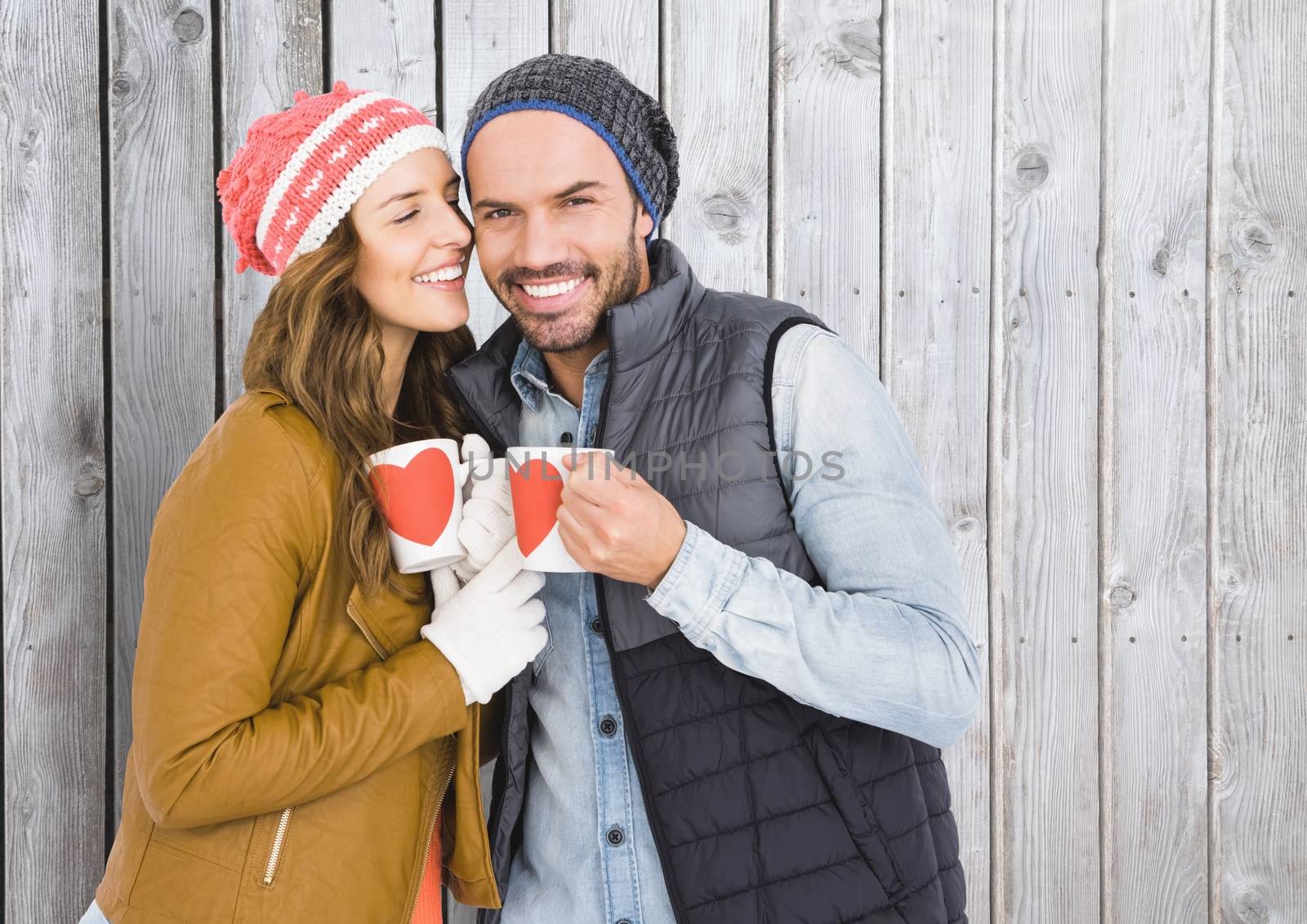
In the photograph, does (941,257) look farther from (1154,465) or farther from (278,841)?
(278,841)

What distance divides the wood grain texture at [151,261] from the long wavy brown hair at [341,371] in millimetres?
645

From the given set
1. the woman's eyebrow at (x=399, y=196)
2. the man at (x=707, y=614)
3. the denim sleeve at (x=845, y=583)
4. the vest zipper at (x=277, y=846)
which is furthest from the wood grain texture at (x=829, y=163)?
the vest zipper at (x=277, y=846)

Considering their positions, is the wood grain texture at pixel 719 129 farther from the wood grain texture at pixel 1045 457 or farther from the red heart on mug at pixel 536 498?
the red heart on mug at pixel 536 498

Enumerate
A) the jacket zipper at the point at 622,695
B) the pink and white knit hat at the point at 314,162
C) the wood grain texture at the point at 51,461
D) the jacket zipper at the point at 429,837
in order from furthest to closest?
1. the wood grain texture at the point at 51,461
2. the pink and white knit hat at the point at 314,162
3. the jacket zipper at the point at 429,837
4. the jacket zipper at the point at 622,695

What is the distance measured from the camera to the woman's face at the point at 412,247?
5.39 feet

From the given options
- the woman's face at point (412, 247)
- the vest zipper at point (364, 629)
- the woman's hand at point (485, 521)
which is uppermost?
the woman's face at point (412, 247)

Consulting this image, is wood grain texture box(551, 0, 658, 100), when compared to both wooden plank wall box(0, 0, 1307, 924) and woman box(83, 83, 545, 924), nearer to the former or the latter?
wooden plank wall box(0, 0, 1307, 924)

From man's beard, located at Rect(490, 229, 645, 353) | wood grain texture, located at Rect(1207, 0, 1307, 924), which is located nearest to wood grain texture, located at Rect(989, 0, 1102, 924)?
wood grain texture, located at Rect(1207, 0, 1307, 924)

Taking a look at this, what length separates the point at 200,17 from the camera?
83.8 inches

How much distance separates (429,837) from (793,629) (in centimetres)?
69

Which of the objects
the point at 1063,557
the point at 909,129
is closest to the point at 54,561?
the point at 909,129

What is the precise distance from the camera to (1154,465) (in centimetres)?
232

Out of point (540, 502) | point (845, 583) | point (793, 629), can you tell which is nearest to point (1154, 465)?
point (845, 583)

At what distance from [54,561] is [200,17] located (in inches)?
48.9
